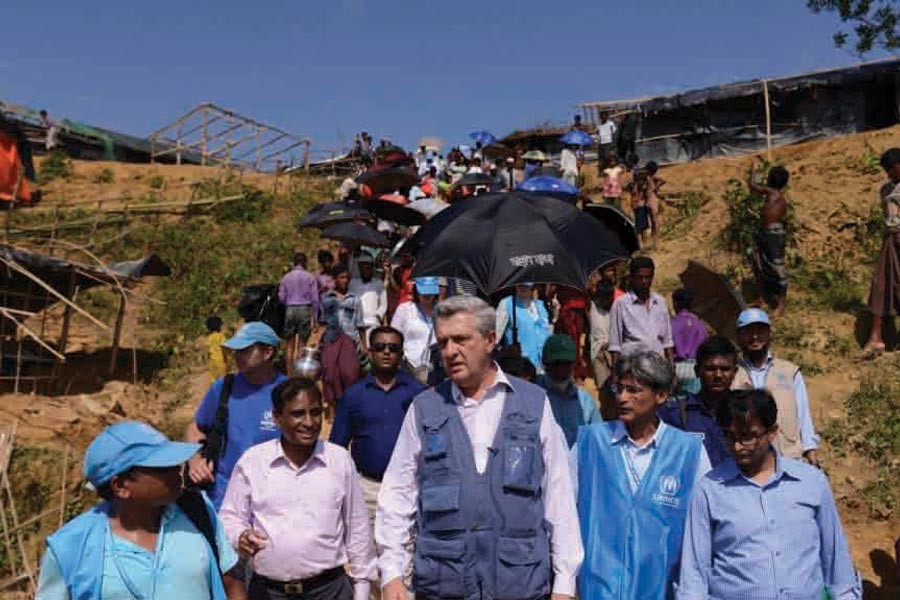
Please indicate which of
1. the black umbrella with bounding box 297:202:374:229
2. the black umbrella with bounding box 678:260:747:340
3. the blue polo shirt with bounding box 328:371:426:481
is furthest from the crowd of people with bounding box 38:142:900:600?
the black umbrella with bounding box 297:202:374:229

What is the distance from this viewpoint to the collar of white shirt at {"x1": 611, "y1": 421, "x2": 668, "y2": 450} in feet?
11.3

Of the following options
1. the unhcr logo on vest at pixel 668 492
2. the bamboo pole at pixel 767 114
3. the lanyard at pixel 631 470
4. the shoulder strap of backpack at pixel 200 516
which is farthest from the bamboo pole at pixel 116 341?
the bamboo pole at pixel 767 114

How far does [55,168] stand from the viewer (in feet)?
75.6

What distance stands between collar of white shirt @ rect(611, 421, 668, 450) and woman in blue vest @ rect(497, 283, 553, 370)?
3895 millimetres

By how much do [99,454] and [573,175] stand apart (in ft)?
52.1

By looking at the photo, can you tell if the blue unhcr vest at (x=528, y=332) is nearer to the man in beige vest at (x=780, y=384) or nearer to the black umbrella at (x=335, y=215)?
the man in beige vest at (x=780, y=384)

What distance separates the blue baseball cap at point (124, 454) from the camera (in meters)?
2.54

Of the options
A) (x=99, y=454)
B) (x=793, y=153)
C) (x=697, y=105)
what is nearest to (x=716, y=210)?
(x=793, y=153)

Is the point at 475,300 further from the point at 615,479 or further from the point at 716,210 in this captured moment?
the point at 716,210

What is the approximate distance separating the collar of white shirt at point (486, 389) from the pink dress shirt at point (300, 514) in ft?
2.60

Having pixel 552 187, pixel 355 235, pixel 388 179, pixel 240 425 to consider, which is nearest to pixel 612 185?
pixel 388 179

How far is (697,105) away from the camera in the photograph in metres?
19.1

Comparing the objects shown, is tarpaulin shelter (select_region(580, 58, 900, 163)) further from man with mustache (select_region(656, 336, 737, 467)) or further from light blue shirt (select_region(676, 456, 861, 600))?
light blue shirt (select_region(676, 456, 861, 600))

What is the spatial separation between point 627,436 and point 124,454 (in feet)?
6.82
